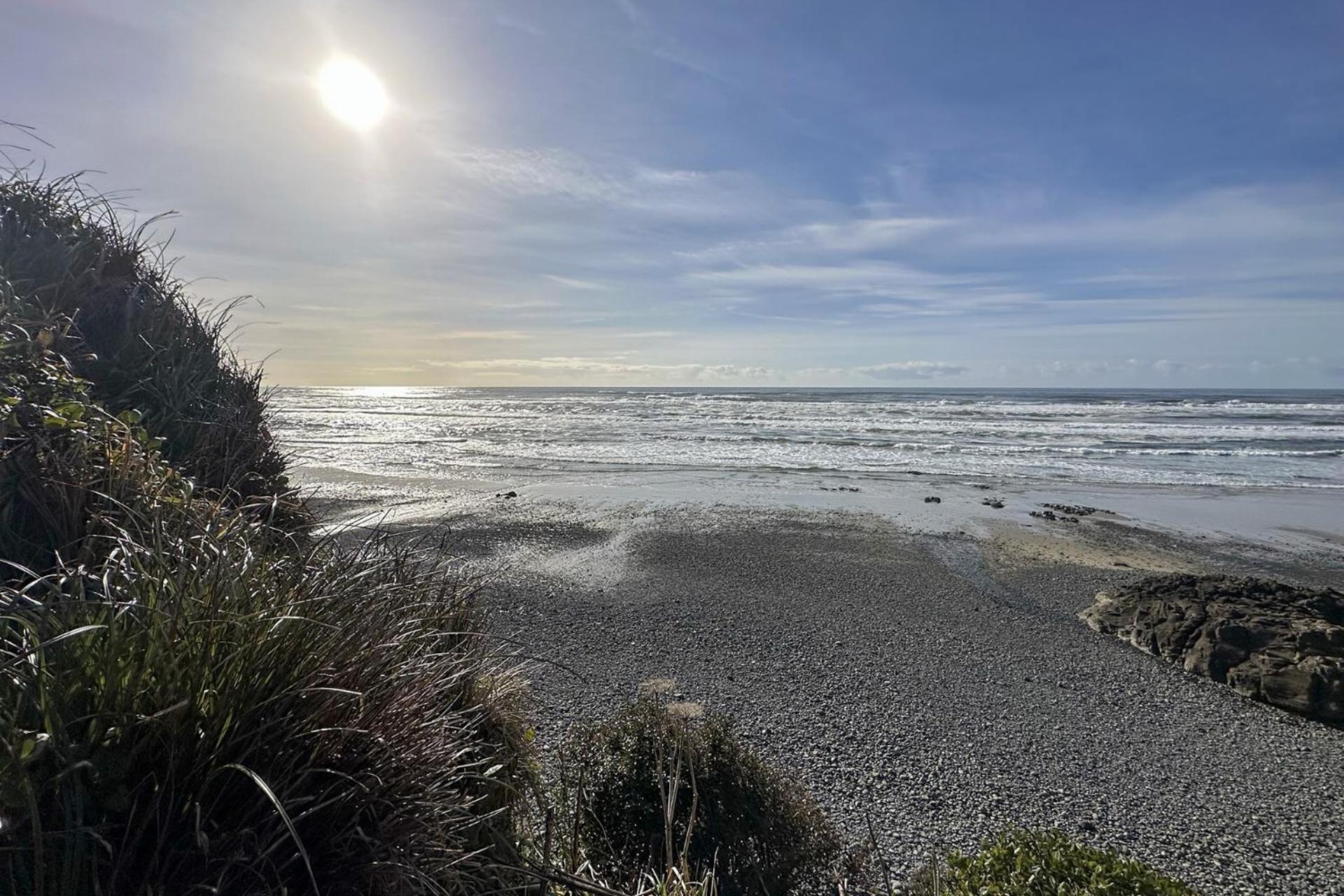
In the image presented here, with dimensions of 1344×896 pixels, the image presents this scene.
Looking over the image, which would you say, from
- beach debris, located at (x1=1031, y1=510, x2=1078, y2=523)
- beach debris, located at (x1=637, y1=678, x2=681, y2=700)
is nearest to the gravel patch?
beach debris, located at (x1=637, y1=678, x2=681, y2=700)

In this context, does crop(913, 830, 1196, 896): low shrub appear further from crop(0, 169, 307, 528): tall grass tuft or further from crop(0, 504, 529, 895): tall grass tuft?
crop(0, 169, 307, 528): tall grass tuft

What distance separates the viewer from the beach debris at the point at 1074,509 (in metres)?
16.6

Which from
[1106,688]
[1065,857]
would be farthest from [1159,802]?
[1065,857]

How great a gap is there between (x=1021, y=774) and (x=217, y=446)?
6.53 m

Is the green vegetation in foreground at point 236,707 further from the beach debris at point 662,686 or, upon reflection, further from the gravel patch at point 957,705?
the beach debris at point 662,686

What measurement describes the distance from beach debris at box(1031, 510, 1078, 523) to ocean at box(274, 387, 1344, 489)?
570 centimetres

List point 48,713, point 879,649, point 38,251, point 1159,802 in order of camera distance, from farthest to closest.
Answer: point 879,649 < point 1159,802 < point 38,251 < point 48,713

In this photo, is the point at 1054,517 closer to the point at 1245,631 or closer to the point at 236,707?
the point at 1245,631

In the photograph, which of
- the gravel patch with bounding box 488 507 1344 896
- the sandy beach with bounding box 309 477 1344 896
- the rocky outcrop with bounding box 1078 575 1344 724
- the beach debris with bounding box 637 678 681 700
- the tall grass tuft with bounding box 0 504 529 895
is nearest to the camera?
the tall grass tuft with bounding box 0 504 529 895

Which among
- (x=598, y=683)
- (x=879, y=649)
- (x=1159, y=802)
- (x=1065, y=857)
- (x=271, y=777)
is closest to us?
(x=271, y=777)

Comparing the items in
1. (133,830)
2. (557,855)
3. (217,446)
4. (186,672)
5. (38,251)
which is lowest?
(557,855)

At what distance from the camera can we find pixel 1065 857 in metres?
2.88

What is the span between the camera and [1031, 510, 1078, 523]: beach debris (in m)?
15.7

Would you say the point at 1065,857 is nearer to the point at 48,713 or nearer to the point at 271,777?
the point at 271,777
